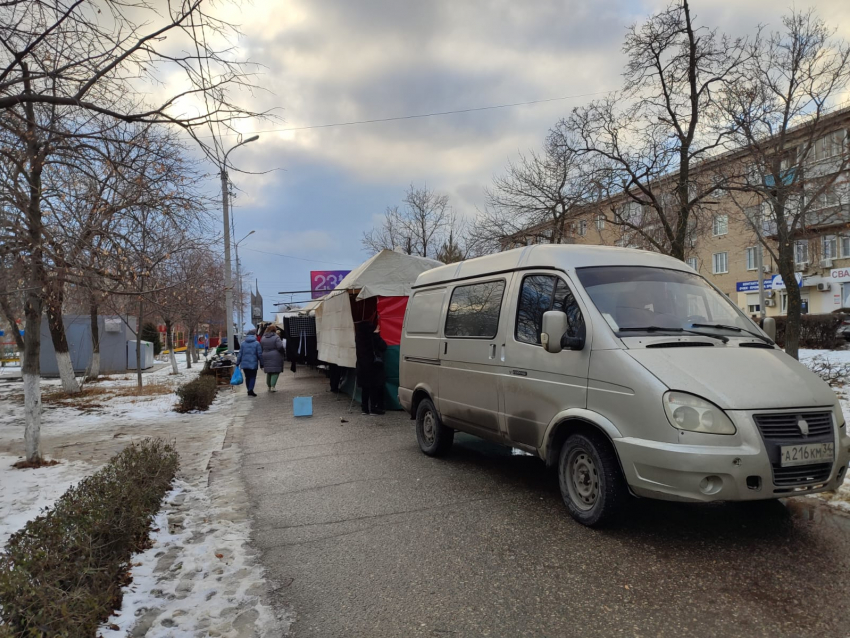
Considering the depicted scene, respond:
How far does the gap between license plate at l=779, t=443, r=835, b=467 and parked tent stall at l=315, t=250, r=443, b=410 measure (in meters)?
7.76

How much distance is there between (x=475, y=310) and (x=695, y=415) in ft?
9.06

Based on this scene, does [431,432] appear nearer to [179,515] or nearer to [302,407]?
[179,515]

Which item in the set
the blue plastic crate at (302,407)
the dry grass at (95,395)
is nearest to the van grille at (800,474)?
the blue plastic crate at (302,407)

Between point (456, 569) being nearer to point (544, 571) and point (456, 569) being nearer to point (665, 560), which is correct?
point (544, 571)

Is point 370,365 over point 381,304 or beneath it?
beneath

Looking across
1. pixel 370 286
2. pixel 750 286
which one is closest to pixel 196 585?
pixel 370 286

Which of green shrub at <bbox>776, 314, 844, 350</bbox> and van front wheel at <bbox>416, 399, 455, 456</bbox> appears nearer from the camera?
van front wheel at <bbox>416, 399, 455, 456</bbox>

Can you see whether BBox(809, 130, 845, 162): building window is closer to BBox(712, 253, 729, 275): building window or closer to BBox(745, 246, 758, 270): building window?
BBox(745, 246, 758, 270): building window

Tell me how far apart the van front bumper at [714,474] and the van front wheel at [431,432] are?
322 cm

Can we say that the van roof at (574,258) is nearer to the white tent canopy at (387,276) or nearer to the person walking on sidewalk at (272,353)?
the white tent canopy at (387,276)

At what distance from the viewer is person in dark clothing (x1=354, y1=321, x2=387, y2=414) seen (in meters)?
10.3

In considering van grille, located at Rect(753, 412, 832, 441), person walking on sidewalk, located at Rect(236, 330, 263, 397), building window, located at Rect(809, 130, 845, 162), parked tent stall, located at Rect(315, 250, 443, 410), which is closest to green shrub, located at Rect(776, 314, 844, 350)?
building window, located at Rect(809, 130, 845, 162)

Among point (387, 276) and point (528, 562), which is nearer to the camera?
point (528, 562)

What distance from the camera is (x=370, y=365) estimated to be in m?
10.4
